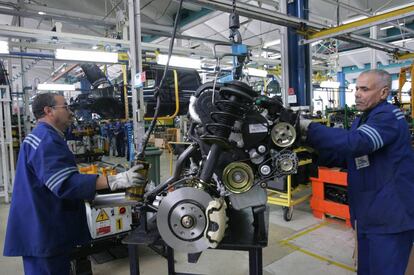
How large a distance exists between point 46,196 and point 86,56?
2845 millimetres

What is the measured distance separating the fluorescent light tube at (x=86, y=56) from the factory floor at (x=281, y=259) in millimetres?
2317

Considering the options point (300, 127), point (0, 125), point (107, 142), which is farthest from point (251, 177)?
point (107, 142)

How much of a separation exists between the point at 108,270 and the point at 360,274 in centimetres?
204

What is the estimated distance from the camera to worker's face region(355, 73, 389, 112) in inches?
63.9

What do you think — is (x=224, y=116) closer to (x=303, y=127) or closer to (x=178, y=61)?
(x=303, y=127)

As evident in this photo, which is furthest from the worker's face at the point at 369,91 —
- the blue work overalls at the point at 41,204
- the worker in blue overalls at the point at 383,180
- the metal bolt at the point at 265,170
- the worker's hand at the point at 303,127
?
the blue work overalls at the point at 41,204

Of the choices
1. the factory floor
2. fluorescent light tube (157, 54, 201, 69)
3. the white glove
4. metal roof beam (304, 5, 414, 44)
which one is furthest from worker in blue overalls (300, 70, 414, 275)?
fluorescent light tube (157, 54, 201, 69)

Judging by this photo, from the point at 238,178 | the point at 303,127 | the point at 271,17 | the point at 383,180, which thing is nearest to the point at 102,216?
the point at 238,178

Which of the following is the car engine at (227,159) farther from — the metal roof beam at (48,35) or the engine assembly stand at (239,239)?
the metal roof beam at (48,35)

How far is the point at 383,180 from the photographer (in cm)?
156

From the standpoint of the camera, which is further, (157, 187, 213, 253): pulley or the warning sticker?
the warning sticker

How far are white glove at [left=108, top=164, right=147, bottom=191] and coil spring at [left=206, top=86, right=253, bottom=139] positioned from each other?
41cm

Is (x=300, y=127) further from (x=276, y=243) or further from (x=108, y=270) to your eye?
(x=108, y=270)

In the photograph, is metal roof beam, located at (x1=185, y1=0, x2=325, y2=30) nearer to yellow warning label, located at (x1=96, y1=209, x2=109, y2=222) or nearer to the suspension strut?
the suspension strut
